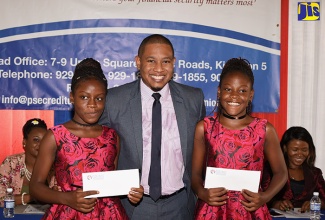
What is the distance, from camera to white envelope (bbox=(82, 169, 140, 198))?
298cm

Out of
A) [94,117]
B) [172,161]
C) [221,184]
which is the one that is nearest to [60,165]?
[94,117]

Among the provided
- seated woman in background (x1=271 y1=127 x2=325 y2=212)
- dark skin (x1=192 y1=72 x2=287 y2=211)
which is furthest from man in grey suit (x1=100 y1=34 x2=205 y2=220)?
seated woman in background (x1=271 y1=127 x2=325 y2=212)

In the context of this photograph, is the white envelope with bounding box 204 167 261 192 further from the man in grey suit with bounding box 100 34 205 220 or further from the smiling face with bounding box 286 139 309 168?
the smiling face with bounding box 286 139 309 168

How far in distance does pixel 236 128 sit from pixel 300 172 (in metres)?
2.14

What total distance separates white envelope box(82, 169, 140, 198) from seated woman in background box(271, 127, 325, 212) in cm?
228

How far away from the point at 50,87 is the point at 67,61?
0.36 m

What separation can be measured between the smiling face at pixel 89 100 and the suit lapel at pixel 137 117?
0.32 m

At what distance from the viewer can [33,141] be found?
5.09 meters

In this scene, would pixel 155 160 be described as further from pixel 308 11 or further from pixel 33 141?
pixel 308 11

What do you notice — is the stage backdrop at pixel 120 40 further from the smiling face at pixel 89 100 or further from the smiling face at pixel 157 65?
the smiling face at pixel 89 100

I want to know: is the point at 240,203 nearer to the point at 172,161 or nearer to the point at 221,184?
the point at 221,184

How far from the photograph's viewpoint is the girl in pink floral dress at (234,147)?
3.19m

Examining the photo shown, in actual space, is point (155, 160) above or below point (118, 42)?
below

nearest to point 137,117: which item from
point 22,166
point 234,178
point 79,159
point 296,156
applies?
point 79,159
